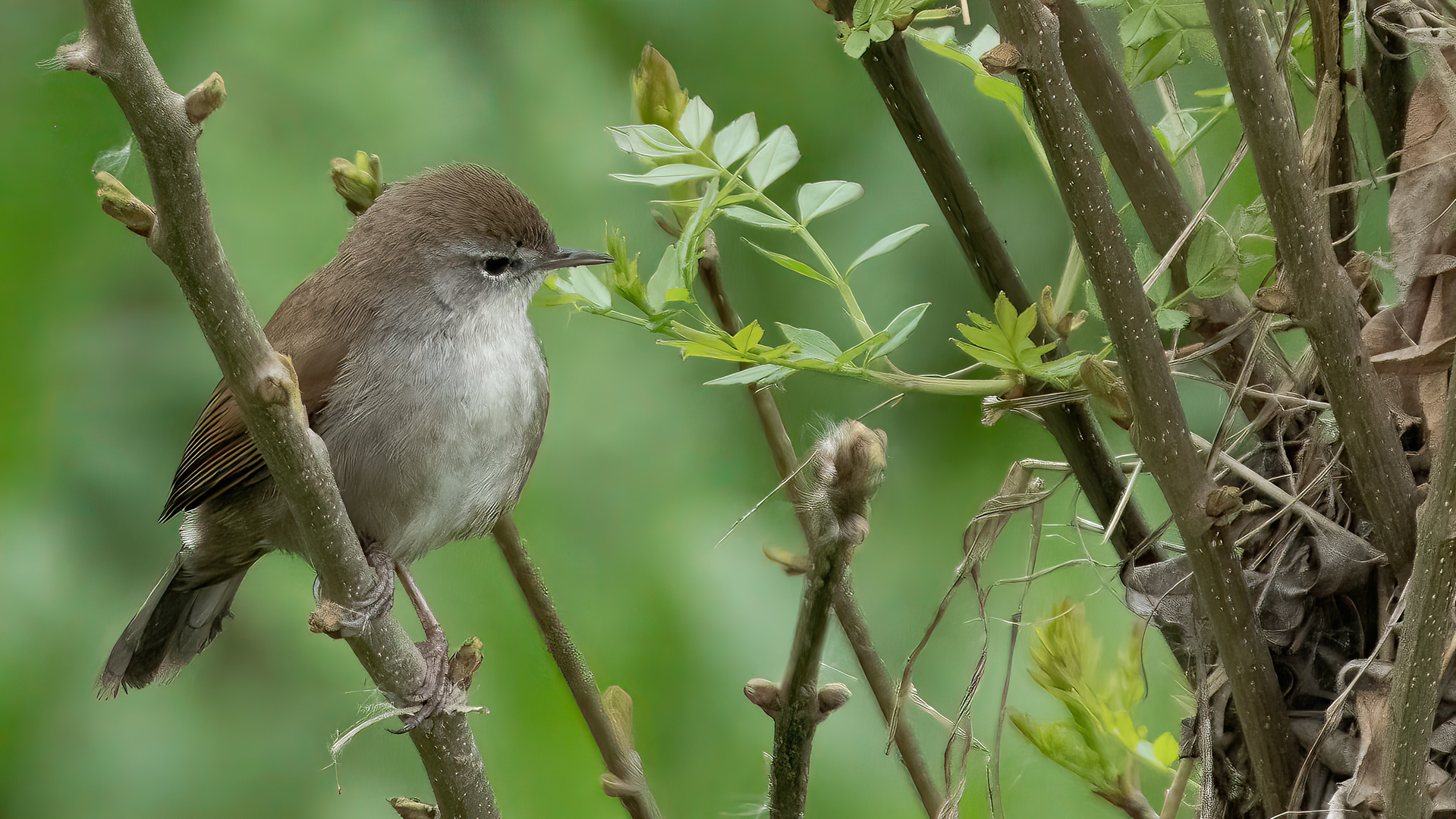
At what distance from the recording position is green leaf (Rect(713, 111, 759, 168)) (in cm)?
62

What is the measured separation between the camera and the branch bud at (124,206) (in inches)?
19.5

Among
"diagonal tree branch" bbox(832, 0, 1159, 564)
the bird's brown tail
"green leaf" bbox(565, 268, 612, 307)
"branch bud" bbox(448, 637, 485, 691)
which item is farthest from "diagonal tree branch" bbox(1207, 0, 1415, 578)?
the bird's brown tail

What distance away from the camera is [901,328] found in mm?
570

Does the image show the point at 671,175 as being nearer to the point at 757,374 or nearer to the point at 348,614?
the point at 757,374

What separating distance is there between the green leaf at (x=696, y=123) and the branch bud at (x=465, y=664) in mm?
409

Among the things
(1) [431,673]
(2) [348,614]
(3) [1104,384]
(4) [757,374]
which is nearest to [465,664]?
(1) [431,673]

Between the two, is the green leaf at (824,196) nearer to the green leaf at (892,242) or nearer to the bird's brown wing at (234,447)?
the green leaf at (892,242)

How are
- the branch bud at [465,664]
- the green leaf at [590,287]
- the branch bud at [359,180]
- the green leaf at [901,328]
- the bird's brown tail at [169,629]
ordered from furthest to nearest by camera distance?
the bird's brown tail at [169,629], the branch bud at [359,180], the branch bud at [465,664], the green leaf at [590,287], the green leaf at [901,328]

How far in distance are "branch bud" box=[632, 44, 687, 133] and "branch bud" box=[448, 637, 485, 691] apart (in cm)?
39

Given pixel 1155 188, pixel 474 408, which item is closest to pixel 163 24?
pixel 474 408

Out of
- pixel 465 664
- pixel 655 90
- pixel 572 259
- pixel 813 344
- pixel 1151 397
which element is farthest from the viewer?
pixel 572 259

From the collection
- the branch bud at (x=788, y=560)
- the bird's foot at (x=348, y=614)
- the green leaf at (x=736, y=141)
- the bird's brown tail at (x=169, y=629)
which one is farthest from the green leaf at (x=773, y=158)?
the bird's brown tail at (x=169, y=629)

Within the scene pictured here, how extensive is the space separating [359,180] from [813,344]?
52 cm

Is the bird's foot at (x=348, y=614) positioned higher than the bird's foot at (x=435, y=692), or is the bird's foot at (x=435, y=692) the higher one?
the bird's foot at (x=348, y=614)
